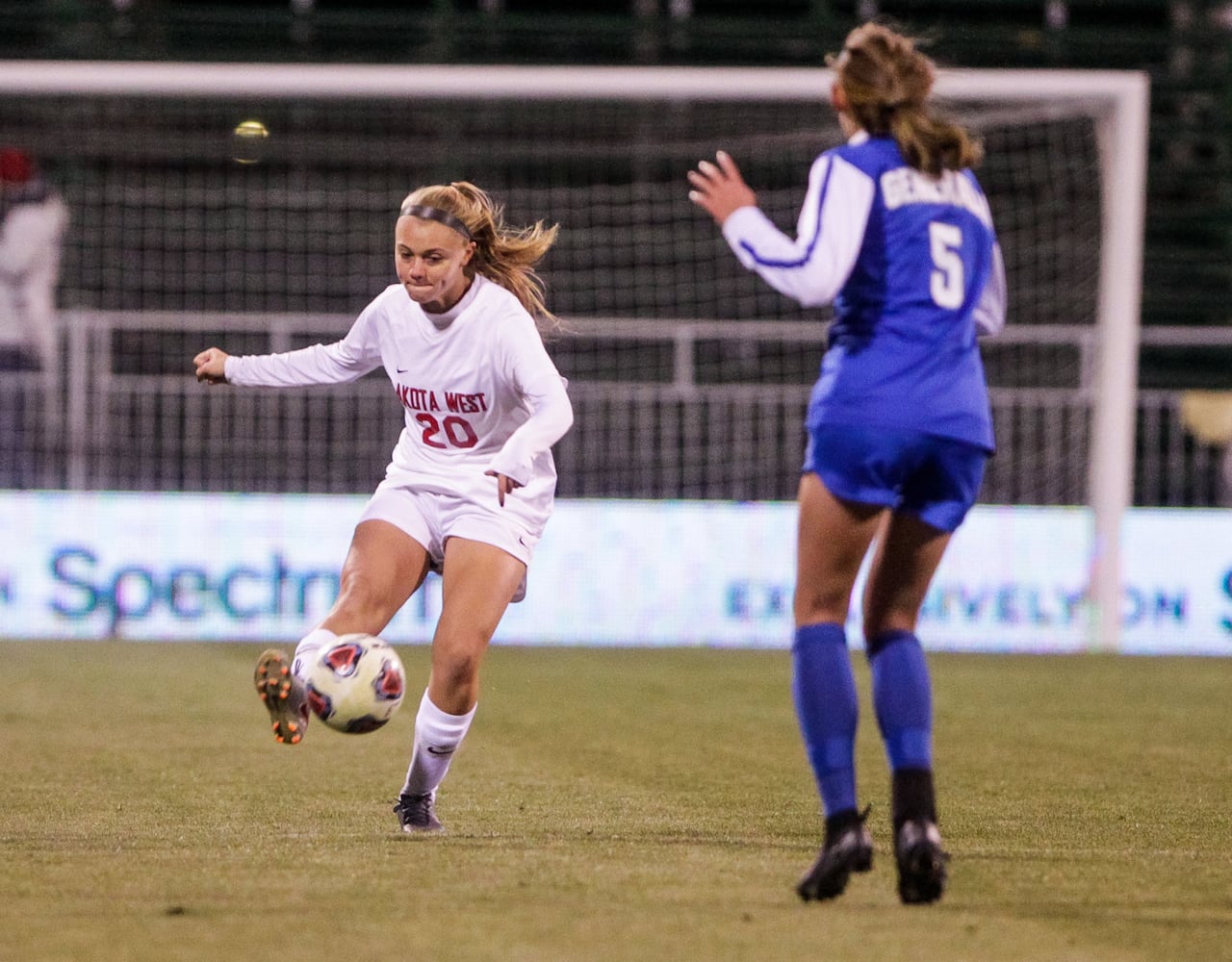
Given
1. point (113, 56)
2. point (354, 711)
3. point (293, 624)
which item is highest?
point (113, 56)

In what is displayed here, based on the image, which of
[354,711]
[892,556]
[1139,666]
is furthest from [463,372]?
[1139,666]

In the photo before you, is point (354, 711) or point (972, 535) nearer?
point (354, 711)

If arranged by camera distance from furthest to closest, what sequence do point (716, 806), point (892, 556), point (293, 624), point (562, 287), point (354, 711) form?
point (562, 287) < point (293, 624) < point (716, 806) < point (354, 711) < point (892, 556)

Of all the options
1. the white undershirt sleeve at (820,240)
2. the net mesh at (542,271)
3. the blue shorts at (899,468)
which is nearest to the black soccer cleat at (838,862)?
the blue shorts at (899,468)

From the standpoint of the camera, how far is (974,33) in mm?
16781

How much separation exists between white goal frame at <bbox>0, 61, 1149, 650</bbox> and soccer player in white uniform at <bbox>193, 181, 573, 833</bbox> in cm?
704

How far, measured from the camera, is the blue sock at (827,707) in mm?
3930

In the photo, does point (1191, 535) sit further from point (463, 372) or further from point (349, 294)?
point (463, 372)

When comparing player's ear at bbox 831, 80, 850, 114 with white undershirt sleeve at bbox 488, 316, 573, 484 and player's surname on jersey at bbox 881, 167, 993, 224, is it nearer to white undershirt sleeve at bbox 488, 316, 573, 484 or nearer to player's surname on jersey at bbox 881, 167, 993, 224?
player's surname on jersey at bbox 881, 167, 993, 224

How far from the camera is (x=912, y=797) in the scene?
3854 millimetres

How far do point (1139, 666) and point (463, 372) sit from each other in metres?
7.54

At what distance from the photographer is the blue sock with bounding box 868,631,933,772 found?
12.9 feet

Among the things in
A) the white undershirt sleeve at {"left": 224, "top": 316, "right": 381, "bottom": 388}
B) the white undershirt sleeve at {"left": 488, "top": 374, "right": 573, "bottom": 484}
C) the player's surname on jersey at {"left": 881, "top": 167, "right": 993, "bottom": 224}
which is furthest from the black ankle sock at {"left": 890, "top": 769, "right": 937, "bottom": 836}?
the white undershirt sleeve at {"left": 224, "top": 316, "right": 381, "bottom": 388}

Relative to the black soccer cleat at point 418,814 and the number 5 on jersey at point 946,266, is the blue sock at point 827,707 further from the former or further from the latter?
the black soccer cleat at point 418,814
